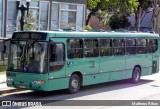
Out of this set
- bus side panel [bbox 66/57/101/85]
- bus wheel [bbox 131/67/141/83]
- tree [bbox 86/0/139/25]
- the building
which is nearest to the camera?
bus side panel [bbox 66/57/101/85]

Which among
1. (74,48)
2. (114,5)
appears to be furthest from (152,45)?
(114,5)

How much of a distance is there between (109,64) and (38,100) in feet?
15.9

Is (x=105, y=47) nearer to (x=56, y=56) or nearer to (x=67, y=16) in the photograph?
(x=56, y=56)

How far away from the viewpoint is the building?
90.7 ft

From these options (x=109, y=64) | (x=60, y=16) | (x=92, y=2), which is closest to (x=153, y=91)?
(x=109, y=64)

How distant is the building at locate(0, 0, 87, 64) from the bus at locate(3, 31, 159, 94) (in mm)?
8841

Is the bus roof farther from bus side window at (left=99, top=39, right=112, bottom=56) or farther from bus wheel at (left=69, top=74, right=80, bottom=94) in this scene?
bus wheel at (left=69, top=74, right=80, bottom=94)

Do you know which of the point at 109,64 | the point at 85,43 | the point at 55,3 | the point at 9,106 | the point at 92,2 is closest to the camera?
the point at 9,106

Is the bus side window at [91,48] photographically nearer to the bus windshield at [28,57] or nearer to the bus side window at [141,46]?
the bus windshield at [28,57]

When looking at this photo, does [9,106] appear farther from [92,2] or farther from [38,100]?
[92,2]

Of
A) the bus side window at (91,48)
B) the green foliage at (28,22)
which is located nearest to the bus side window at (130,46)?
the bus side window at (91,48)

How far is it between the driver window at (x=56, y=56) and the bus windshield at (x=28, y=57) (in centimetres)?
30

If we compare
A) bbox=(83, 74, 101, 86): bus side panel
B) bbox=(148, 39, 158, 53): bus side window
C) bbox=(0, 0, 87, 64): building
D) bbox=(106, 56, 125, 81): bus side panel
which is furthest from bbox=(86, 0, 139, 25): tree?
bbox=(83, 74, 101, 86): bus side panel

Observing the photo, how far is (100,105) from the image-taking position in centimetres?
1353
